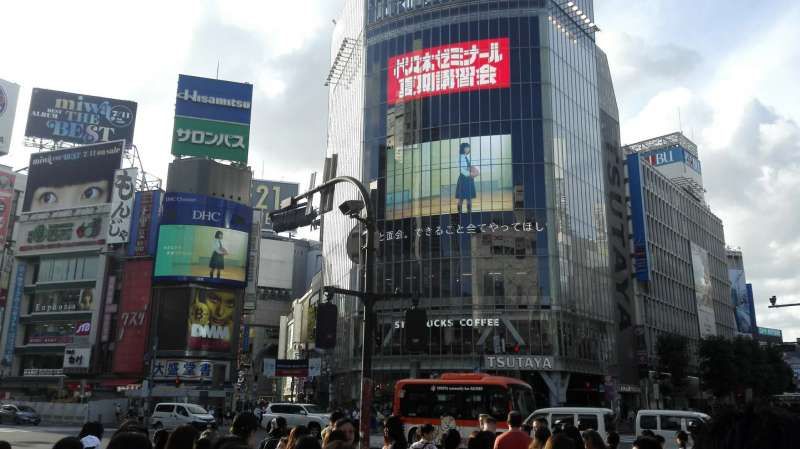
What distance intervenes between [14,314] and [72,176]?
15385 mm

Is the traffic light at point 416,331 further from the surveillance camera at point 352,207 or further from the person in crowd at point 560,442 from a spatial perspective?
the person in crowd at point 560,442

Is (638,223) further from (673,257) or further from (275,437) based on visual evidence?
(275,437)

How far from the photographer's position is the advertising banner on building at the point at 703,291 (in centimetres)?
8550

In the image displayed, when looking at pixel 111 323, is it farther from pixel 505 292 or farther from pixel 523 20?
pixel 523 20

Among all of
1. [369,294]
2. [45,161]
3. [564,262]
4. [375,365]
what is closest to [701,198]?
[564,262]

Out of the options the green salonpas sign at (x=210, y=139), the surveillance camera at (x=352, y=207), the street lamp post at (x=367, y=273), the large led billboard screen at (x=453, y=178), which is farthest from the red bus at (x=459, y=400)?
the green salonpas sign at (x=210, y=139)

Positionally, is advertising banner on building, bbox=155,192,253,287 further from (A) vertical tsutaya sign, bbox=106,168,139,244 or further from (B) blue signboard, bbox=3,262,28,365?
(B) blue signboard, bbox=3,262,28,365

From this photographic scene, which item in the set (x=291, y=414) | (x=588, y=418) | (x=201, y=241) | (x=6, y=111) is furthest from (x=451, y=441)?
(x=6, y=111)

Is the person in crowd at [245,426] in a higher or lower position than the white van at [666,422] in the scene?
higher

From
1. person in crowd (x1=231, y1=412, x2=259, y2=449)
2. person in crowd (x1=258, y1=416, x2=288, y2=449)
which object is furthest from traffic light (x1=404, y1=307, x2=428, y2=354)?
person in crowd (x1=231, y1=412, x2=259, y2=449)

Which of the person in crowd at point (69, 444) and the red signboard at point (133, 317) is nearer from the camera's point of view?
the person in crowd at point (69, 444)

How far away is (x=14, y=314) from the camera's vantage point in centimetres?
6719

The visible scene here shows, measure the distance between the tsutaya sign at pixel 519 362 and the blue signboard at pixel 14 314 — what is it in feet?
159

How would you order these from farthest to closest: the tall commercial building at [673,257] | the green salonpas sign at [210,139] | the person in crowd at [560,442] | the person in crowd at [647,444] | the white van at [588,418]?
1. the green salonpas sign at [210,139]
2. the tall commercial building at [673,257]
3. the white van at [588,418]
4. the person in crowd at [647,444]
5. the person in crowd at [560,442]
